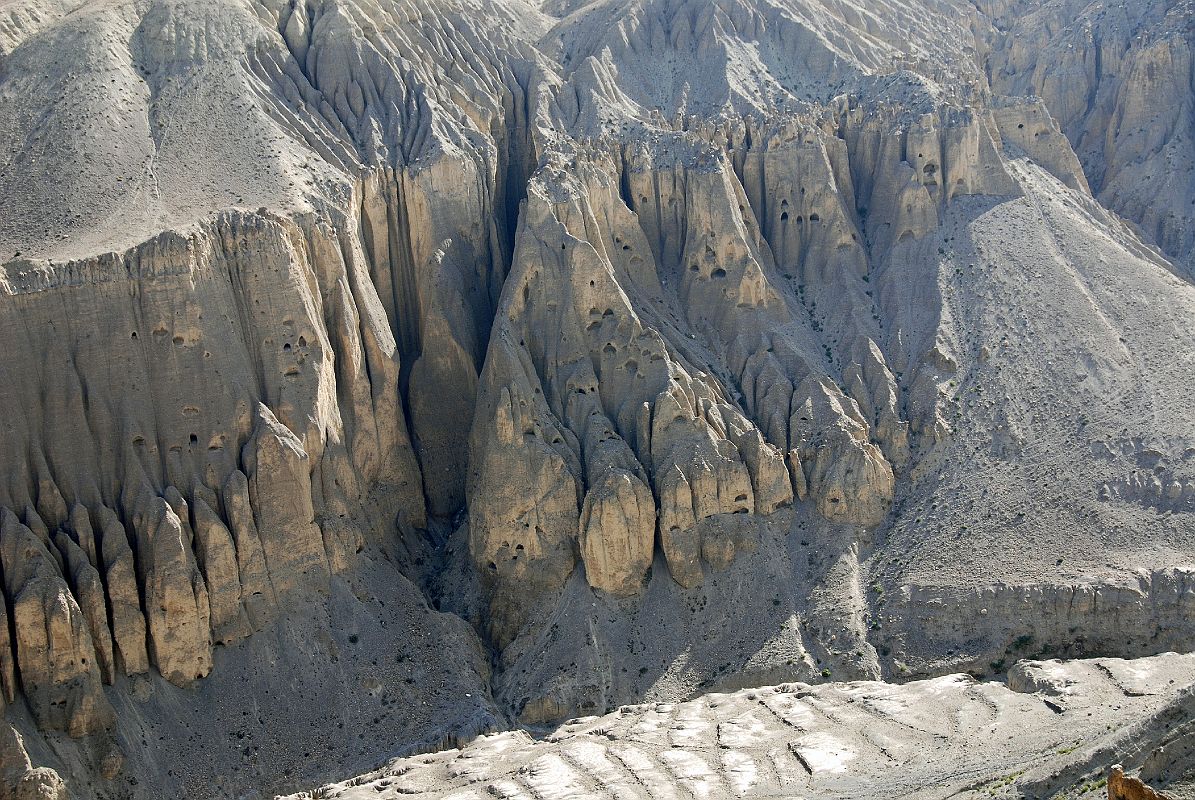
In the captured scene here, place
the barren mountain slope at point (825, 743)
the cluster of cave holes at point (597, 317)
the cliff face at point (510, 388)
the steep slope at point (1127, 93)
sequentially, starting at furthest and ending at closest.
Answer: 1. the steep slope at point (1127, 93)
2. the cluster of cave holes at point (597, 317)
3. the cliff face at point (510, 388)
4. the barren mountain slope at point (825, 743)

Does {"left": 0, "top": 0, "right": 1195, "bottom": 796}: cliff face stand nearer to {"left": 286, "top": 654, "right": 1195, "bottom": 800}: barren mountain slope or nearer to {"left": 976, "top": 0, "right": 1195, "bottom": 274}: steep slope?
{"left": 286, "top": 654, "right": 1195, "bottom": 800}: barren mountain slope

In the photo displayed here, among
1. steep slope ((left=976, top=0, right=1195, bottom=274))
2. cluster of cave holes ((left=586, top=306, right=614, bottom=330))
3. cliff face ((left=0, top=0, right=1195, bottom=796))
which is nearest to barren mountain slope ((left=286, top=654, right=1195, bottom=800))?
cliff face ((left=0, top=0, right=1195, bottom=796))

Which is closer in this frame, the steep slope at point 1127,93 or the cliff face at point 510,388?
the cliff face at point 510,388

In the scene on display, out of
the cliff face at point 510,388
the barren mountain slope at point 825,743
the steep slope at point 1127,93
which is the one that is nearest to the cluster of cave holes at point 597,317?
the cliff face at point 510,388

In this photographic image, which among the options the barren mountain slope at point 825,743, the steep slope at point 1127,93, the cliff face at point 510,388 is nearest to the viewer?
the barren mountain slope at point 825,743

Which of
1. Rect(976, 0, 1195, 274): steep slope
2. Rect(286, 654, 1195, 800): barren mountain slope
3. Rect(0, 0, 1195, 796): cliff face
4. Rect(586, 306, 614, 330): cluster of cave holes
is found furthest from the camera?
Rect(976, 0, 1195, 274): steep slope

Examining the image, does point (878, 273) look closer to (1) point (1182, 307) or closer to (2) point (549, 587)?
(1) point (1182, 307)

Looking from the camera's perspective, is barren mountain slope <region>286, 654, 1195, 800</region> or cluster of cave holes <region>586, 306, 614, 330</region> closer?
barren mountain slope <region>286, 654, 1195, 800</region>

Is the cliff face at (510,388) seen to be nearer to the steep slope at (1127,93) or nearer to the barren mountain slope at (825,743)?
the barren mountain slope at (825,743)

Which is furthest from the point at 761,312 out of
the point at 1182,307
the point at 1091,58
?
the point at 1091,58
